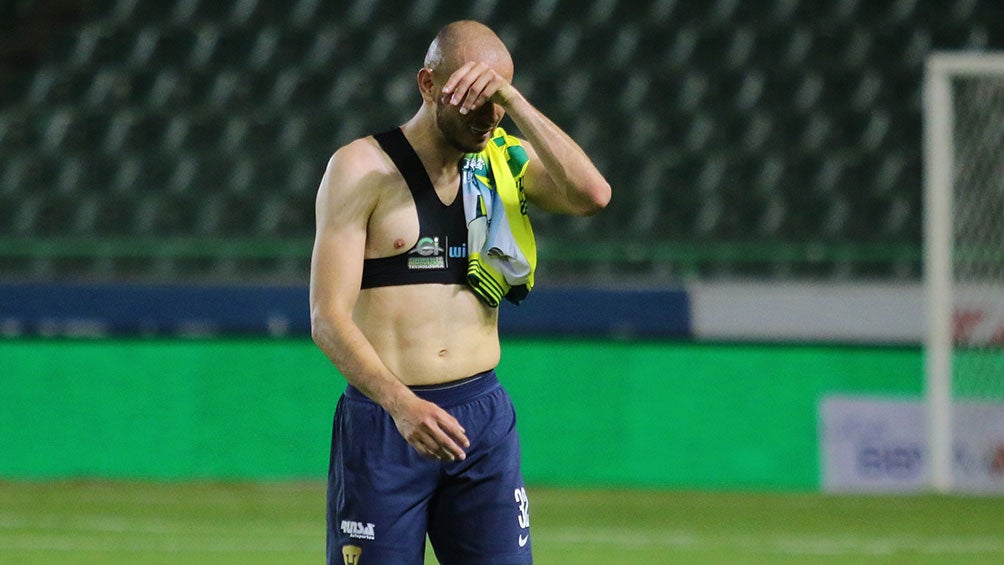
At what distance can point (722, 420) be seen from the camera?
25.2ft

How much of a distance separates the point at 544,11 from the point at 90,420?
5.17 meters

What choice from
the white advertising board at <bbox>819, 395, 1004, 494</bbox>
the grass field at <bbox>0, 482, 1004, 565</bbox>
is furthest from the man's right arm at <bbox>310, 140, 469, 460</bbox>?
the white advertising board at <bbox>819, 395, 1004, 494</bbox>

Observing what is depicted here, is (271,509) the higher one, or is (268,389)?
(268,389)

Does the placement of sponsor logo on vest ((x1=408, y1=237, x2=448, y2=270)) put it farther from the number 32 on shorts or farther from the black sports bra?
the number 32 on shorts

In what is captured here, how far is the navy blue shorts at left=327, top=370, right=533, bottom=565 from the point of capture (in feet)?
11.2

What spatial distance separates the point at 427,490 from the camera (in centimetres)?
344

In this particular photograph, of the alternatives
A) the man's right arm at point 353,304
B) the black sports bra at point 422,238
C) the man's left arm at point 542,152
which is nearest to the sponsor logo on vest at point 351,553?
the man's right arm at point 353,304

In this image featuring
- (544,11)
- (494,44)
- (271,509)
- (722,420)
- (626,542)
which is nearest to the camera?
(494,44)

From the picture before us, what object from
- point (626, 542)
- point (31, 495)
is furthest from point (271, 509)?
point (626, 542)

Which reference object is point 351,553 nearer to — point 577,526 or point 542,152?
point 542,152

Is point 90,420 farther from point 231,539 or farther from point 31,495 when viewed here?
point 231,539

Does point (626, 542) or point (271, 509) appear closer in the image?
point (626, 542)

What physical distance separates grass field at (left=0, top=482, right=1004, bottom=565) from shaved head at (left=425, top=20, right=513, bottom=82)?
9.75ft

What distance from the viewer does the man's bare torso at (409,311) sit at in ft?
11.1
